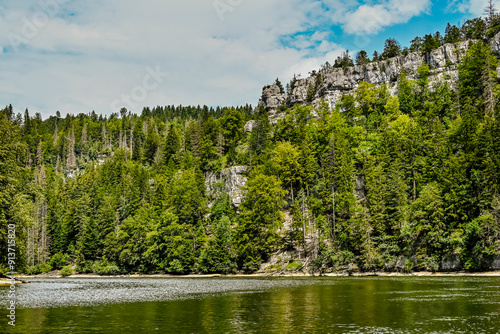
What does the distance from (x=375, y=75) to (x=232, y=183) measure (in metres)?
65.2

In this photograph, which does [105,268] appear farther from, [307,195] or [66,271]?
[307,195]

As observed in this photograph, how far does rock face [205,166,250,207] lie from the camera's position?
104 metres

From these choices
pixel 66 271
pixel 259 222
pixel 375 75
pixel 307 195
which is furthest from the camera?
pixel 375 75

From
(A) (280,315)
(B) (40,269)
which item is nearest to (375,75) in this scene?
(B) (40,269)

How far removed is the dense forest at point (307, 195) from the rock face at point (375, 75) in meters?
4.81

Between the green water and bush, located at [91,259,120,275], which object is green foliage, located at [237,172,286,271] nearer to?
bush, located at [91,259,120,275]

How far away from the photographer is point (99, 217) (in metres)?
112

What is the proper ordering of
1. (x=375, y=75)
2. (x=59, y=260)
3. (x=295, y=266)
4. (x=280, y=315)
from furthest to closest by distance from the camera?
(x=375, y=75) → (x=59, y=260) → (x=295, y=266) → (x=280, y=315)

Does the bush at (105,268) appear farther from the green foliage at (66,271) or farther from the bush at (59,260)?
the bush at (59,260)

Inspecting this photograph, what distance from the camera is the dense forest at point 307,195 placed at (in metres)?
65.6

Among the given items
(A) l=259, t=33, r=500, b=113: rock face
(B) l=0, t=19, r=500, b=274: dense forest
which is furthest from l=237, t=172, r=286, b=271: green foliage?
(A) l=259, t=33, r=500, b=113: rock face

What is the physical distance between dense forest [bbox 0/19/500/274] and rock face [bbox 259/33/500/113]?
15.8 feet

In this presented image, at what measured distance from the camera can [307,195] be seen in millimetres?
97562

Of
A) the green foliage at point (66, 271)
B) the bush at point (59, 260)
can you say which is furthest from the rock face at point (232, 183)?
the bush at point (59, 260)
